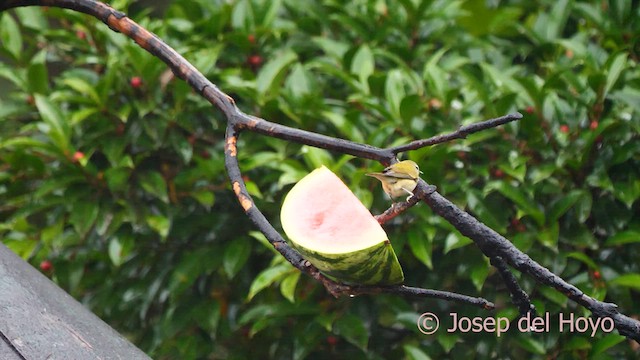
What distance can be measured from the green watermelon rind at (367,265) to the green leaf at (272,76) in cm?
108

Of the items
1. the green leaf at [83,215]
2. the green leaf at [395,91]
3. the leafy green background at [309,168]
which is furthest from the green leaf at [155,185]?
the green leaf at [395,91]

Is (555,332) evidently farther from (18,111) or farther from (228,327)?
(18,111)

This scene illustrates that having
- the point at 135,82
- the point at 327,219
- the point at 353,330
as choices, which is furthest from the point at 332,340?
the point at 327,219

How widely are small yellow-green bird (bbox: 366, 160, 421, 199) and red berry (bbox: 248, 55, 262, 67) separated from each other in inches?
51.7

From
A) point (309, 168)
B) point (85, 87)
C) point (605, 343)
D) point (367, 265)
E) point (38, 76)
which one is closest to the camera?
point (367, 265)

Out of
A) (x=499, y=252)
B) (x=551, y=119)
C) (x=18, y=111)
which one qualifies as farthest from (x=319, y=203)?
(x=18, y=111)

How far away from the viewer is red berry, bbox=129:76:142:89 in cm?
183

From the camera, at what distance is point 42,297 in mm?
923

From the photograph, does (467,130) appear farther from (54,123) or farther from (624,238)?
(54,123)

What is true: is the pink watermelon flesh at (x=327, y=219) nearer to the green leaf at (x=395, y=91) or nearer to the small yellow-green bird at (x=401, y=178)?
the small yellow-green bird at (x=401, y=178)

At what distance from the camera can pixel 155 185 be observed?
1.75m

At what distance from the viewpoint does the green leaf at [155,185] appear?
1.73m

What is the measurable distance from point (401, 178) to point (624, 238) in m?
0.90

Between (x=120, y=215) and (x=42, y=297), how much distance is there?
0.84 meters
